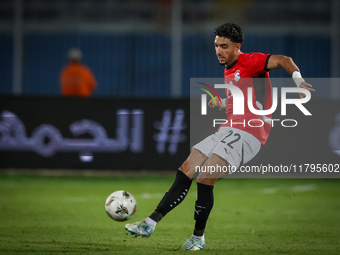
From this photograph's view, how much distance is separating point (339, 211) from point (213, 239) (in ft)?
8.71

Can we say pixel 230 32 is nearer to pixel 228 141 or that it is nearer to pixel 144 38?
pixel 228 141

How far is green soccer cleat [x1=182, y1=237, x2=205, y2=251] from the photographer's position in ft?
15.3

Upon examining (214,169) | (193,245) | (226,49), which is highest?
(226,49)

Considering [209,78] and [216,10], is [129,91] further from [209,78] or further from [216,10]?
[216,10]

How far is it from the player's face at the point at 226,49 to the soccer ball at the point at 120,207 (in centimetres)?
159

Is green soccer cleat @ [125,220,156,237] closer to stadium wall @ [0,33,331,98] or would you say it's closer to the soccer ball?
the soccer ball

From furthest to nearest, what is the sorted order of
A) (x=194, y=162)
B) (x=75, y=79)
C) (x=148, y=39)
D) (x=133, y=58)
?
(x=148, y=39)
(x=133, y=58)
(x=75, y=79)
(x=194, y=162)

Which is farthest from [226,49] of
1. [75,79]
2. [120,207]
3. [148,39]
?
[148,39]

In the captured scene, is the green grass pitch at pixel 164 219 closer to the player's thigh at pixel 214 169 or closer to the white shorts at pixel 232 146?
the player's thigh at pixel 214 169

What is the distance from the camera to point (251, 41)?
13.8 metres

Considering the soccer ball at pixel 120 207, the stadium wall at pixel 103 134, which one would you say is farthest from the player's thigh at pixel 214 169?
the stadium wall at pixel 103 134

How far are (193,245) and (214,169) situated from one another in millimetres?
724

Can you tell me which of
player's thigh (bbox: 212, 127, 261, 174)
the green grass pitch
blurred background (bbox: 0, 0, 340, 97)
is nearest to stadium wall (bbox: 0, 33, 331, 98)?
blurred background (bbox: 0, 0, 340, 97)

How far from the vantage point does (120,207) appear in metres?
4.90
